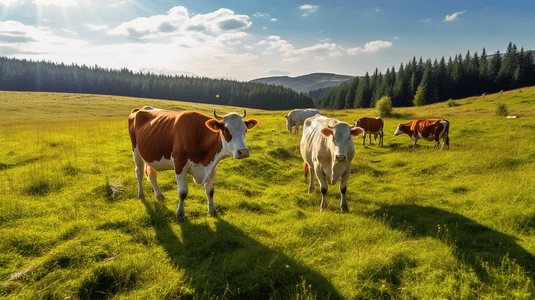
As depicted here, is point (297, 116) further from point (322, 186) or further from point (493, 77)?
point (493, 77)

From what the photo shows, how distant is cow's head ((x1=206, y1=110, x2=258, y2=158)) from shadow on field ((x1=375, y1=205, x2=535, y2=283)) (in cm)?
411

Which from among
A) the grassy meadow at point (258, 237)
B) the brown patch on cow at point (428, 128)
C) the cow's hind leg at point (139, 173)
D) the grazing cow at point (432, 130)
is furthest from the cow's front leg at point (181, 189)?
the brown patch on cow at point (428, 128)

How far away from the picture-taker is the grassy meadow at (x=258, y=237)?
3.67m

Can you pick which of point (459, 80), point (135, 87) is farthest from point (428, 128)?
point (135, 87)

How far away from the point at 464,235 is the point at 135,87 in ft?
513

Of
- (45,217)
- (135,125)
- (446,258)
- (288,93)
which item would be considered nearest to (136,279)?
(45,217)

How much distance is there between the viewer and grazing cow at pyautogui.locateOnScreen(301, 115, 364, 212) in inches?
247

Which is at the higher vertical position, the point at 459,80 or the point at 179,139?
the point at 459,80

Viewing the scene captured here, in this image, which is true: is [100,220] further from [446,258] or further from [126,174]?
[446,258]

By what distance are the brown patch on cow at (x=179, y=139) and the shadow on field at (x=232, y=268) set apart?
1569 millimetres

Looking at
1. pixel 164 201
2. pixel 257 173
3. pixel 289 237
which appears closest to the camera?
pixel 289 237

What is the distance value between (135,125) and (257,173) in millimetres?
4966

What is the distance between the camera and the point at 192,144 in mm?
5625

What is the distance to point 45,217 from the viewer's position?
17.4 feet
